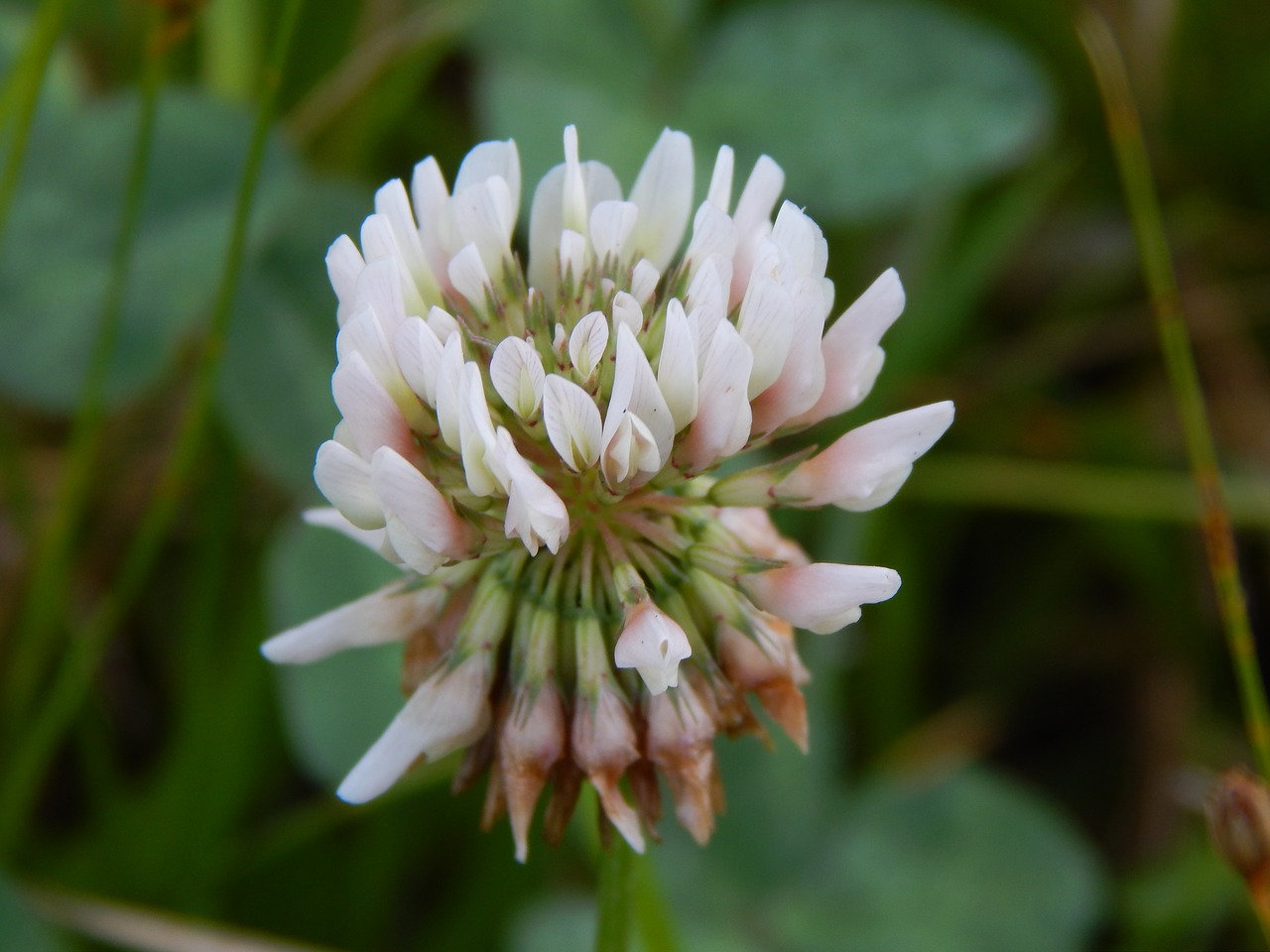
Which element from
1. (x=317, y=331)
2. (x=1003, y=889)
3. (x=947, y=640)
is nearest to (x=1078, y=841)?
(x=1003, y=889)

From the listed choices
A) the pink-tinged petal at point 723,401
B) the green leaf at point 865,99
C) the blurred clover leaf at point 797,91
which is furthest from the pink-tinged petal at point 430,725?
the green leaf at point 865,99

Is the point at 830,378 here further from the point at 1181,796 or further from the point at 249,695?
the point at 1181,796

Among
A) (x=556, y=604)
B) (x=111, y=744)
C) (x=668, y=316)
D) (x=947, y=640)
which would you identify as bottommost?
(x=947, y=640)

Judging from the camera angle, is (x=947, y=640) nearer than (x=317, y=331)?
No

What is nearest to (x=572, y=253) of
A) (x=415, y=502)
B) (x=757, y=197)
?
(x=757, y=197)

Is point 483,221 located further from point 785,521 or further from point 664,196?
point 785,521

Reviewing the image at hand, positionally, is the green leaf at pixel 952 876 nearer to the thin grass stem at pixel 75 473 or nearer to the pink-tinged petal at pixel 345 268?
the thin grass stem at pixel 75 473
